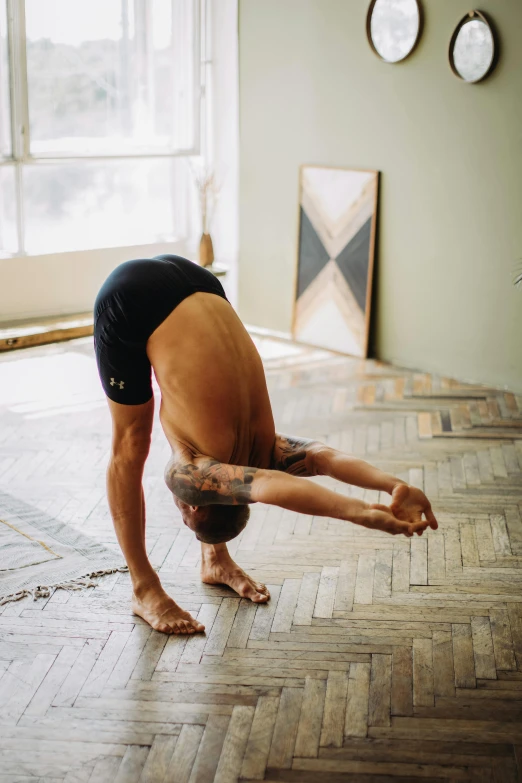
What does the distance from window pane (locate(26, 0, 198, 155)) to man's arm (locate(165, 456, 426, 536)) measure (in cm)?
463

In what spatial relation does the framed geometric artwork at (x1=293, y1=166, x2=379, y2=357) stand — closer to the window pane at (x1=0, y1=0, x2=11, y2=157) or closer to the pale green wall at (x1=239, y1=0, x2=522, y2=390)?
the pale green wall at (x1=239, y1=0, x2=522, y2=390)

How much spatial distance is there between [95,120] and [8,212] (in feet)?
3.15

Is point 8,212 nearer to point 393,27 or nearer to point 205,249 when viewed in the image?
point 205,249

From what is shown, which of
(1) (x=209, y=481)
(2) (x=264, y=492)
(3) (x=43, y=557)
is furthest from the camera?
(3) (x=43, y=557)

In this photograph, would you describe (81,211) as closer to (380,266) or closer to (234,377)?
(380,266)

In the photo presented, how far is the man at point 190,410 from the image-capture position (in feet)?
9.04

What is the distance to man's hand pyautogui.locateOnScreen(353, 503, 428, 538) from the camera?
2.42 metres

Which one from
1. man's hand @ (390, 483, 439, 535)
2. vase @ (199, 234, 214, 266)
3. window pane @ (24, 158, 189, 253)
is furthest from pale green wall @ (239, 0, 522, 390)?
man's hand @ (390, 483, 439, 535)

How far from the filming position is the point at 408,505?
2.50m

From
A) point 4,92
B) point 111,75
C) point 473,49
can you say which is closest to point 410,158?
point 473,49

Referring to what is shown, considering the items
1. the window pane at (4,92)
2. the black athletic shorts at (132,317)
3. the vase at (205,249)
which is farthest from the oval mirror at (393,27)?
the black athletic shorts at (132,317)

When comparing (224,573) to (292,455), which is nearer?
(292,455)

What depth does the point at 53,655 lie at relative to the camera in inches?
114

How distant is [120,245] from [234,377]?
186 inches
